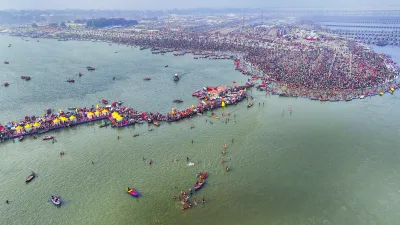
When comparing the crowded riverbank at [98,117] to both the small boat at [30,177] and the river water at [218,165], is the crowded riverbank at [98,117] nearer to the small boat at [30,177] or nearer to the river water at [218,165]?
the river water at [218,165]

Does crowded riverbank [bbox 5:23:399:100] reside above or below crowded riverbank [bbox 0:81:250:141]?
above

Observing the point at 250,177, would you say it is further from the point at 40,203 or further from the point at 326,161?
the point at 40,203

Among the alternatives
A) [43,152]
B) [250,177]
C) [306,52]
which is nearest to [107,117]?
[43,152]

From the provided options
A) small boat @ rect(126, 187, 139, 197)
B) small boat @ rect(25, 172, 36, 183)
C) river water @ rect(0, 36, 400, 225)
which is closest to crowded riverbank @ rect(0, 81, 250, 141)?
river water @ rect(0, 36, 400, 225)

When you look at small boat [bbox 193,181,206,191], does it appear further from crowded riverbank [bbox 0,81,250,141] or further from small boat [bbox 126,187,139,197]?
crowded riverbank [bbox 0,81,250,141]

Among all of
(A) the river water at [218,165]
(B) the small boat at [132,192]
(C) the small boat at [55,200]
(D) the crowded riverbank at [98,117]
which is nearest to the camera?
Result: (A) the river water at [218,165]

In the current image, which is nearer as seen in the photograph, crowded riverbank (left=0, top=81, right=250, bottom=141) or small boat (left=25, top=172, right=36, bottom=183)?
small boat (left=25, top=172, right=36, bottom=183)

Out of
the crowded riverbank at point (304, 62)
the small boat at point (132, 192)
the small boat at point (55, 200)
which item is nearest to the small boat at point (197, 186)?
the small boat at point (132, 192)

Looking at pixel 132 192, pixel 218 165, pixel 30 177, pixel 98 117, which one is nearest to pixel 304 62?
pixel 218 165
